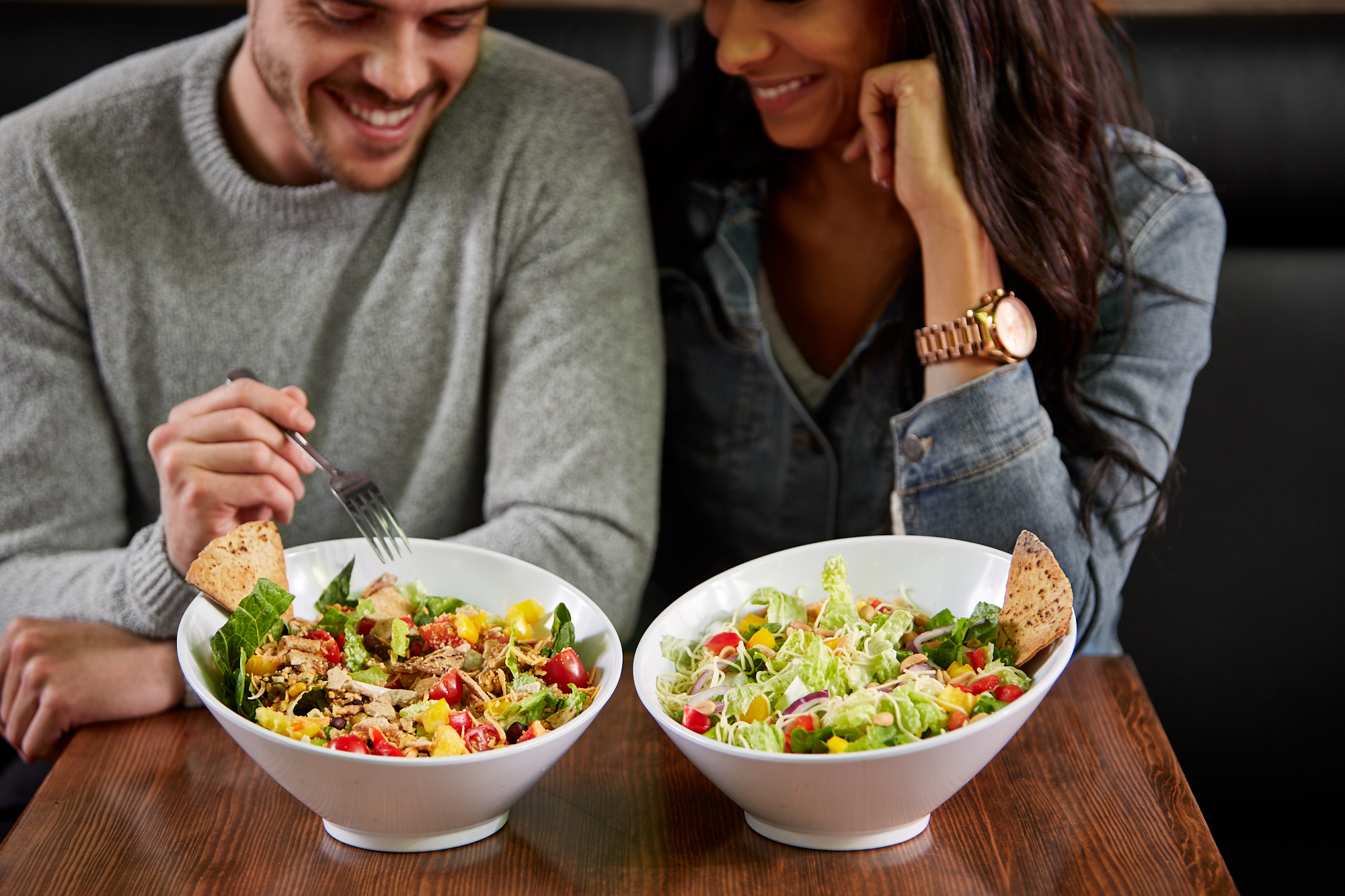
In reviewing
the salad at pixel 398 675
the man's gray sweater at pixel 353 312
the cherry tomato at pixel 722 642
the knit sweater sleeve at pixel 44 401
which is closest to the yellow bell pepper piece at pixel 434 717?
the salad at pixel 398 675

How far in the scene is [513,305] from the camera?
140 cm

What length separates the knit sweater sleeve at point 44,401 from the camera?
4.17 ft

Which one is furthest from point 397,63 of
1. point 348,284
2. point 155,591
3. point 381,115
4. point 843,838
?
point 843,838

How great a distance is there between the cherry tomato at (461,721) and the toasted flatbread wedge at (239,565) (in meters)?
0.20

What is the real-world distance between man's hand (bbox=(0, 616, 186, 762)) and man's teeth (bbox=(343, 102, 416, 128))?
25.4 inches

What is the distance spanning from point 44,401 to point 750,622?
928 mm

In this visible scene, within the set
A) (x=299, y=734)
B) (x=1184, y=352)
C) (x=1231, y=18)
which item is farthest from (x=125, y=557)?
(x=1231, y=18)

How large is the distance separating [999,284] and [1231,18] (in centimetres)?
97

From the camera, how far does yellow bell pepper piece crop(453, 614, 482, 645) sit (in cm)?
90

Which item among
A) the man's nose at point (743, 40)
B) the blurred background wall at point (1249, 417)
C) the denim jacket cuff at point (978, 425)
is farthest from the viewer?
the blurred background wall at point (1249, 417)

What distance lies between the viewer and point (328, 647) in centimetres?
87

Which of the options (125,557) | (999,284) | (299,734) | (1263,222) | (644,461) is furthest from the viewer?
(1263,222)

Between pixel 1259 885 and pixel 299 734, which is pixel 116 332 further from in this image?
pixel 1259 885

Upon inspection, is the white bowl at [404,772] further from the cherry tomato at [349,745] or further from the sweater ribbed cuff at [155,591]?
the sweater ribbed cuff at [155,591]
